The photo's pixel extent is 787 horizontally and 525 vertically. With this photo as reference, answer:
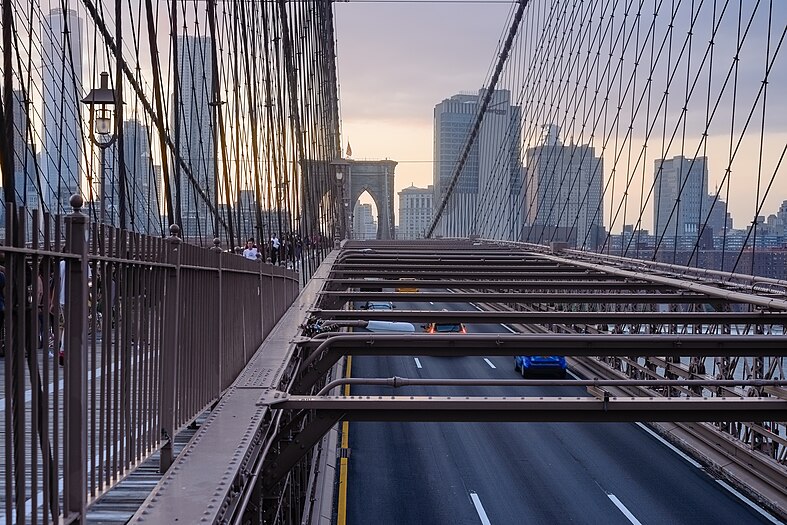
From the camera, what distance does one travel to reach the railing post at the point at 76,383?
2.90 m

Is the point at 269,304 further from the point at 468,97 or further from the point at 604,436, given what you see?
the point at 468,97

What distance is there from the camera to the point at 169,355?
4.38 m

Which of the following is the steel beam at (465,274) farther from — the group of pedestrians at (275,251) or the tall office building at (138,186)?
the tall office building at (138,186)

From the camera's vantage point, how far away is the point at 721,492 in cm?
1739

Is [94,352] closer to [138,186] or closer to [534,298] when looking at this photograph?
[534,298]

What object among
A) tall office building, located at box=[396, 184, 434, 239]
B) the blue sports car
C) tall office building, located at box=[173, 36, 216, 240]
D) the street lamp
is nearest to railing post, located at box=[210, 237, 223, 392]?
tall office building, located at box=[173, 36, 216, 240]

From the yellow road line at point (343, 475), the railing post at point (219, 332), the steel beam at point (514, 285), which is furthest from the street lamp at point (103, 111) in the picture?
the yellow road line at point (343, 475)

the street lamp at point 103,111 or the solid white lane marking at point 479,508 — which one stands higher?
the street lamp at point 103,111

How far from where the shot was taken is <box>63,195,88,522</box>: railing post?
114 inches

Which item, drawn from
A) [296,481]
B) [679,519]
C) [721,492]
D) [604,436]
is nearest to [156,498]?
[296,481]

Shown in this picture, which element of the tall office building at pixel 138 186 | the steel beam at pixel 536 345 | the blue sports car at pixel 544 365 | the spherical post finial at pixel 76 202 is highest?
the tall office building at pixel 138 186

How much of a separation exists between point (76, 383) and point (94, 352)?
0.18 m

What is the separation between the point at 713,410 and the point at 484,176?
246 feet

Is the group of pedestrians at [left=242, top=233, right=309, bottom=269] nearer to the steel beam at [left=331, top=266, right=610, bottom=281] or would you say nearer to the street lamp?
the steel beam at [left=331, top=266, right=610, bottom=281]
